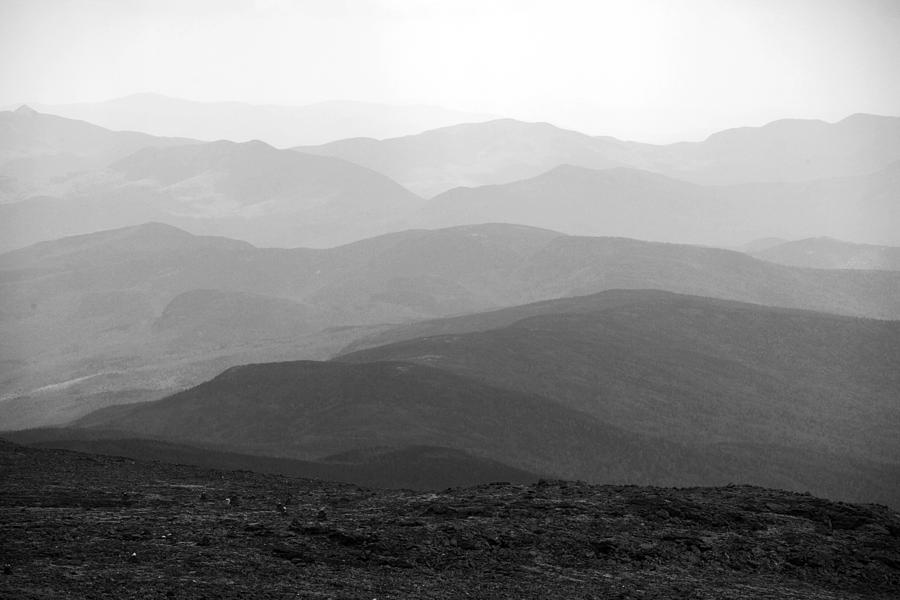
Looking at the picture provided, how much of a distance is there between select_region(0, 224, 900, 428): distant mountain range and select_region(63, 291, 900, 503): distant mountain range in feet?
77.5

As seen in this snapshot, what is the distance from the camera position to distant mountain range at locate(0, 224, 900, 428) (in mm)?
93438

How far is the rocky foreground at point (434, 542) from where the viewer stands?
14.6 metres

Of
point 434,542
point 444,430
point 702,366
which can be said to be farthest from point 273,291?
point 434,542

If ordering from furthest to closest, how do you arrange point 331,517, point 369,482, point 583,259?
1. point 583,259
2. point 369,482
3. point 331,517

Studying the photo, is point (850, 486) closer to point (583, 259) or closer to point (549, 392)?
point (549, 392)

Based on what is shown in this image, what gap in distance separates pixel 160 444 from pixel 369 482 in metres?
8.36

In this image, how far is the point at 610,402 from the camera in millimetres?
58500

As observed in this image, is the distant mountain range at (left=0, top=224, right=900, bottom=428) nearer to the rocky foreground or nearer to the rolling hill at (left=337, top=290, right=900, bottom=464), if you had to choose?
the rolling hill at (left=337, top=290, right=900, bottom=464)

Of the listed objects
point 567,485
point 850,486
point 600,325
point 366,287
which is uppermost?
point 366,287

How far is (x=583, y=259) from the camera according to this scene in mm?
Answer: 129625

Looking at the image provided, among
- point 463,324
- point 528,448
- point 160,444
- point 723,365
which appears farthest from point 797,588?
point 463,324

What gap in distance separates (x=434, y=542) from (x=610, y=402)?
42749 mm

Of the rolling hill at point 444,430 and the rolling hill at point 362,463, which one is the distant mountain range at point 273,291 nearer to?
the rolling hill at point 444,430

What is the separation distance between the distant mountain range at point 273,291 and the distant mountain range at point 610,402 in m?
23.6
